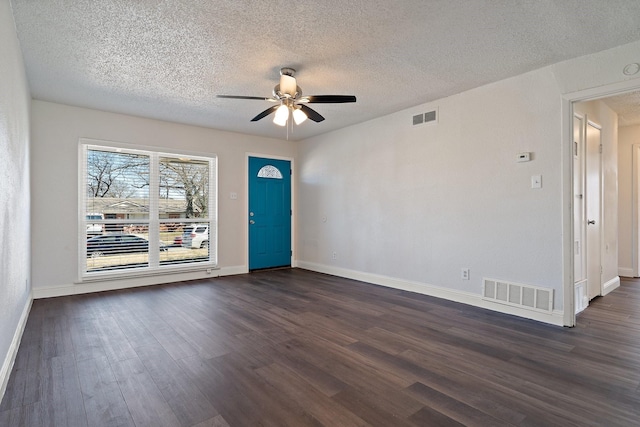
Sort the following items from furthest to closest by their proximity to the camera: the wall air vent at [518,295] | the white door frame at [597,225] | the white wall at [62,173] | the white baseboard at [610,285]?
1. the white baseboard at [610,285]
2. the white wall at [62,173]
3. the white door frame at [597,225]
4. the wall air vent at [518,295]

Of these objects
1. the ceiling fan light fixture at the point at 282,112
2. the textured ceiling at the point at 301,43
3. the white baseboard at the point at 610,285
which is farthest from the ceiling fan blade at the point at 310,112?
the white baseboard at the point at 610,285

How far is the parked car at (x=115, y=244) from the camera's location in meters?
4.75

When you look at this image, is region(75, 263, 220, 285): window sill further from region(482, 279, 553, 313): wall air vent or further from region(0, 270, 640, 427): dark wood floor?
region(482, 279, 553, 313): wall air vent

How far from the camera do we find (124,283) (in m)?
4.94

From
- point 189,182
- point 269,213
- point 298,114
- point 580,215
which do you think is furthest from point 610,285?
point 189,182

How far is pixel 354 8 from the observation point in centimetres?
235

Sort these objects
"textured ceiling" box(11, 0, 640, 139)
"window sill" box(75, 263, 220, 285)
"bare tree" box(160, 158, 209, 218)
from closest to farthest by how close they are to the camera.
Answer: "textured ceiling" box(11, 0, 640, 139) < "window sill" box(75, 263, 220, 285) < "bare tree" box(160, 158, 209, 218)

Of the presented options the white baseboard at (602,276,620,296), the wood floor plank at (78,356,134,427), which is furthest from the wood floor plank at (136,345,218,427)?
the white baseboard at (602,276,620,296)

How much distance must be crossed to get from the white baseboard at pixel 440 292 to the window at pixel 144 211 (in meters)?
2.36

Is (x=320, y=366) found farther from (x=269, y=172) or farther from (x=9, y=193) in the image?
(x=269, y=172)

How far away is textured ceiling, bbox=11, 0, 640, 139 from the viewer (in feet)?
7.80

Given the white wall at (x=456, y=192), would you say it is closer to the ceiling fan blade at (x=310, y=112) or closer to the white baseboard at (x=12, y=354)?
the ceiling fan blade at (x=310, y=112)

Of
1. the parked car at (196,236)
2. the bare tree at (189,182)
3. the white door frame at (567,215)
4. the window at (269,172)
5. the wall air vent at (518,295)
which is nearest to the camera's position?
the white door frame at (567,215)

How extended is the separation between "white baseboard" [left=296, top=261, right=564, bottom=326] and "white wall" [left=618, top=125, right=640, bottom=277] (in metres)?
3.61
